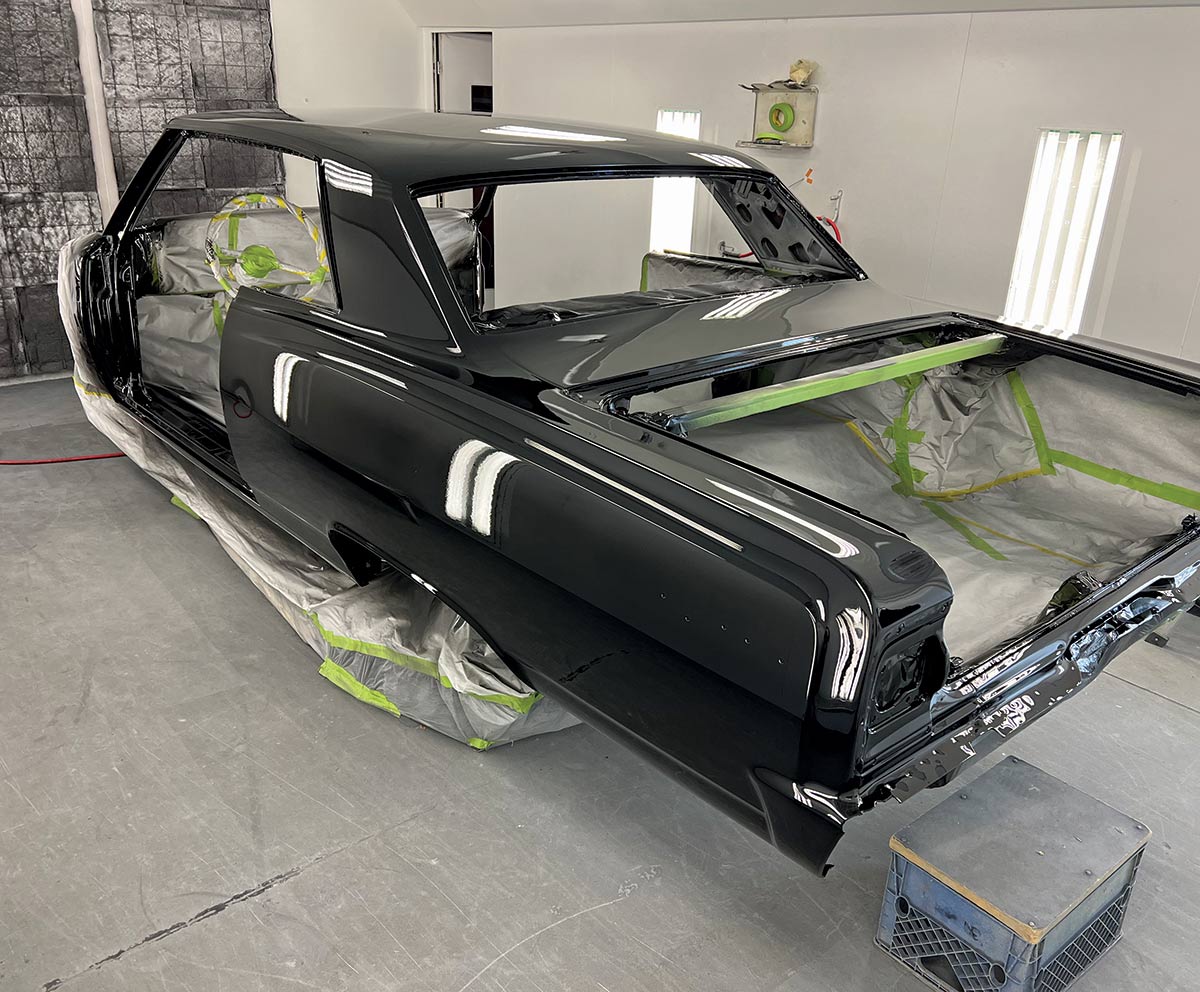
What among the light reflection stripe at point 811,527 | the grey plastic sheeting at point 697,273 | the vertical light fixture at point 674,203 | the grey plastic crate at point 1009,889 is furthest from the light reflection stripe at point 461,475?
the vertical light fixture at point 674,203

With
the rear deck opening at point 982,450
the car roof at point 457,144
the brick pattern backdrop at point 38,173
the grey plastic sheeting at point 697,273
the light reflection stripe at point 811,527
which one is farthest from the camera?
the brick pattern backdrop at point 38,173

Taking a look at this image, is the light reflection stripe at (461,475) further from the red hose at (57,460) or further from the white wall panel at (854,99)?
the white wall panel at (854,99)

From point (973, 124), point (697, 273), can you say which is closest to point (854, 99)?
point (973, 124)

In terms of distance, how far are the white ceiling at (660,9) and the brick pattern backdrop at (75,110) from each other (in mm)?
1158

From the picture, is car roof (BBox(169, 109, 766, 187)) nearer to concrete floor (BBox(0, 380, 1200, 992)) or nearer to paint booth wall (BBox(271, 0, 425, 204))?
concrete floor (BBox(0, 380, 1200, 992))

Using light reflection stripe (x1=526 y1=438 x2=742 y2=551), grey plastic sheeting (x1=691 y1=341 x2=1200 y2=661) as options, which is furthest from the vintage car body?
grey plastic sheeting (x1=691 y1=341 x2=1200 y2=661)

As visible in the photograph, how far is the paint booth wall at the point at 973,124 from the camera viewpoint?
10.6ft

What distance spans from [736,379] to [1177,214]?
1.94 meters

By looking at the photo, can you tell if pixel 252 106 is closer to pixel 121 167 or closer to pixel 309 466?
pixel 121 167

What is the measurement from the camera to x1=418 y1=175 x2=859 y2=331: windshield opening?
2445mm

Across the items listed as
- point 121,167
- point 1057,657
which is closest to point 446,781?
point 1057,657

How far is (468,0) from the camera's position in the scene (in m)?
5.75

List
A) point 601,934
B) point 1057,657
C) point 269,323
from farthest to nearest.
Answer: point 269,323 → point 601,934 → point 1057,657

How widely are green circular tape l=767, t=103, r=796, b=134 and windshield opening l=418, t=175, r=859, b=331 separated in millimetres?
465
